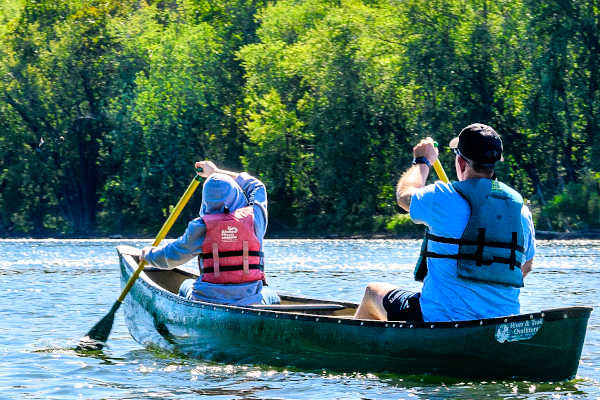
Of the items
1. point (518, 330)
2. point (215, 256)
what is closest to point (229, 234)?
point (215, 256)

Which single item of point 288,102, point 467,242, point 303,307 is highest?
point 288,102

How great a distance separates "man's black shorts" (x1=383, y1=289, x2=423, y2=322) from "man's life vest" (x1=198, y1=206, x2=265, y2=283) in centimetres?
133

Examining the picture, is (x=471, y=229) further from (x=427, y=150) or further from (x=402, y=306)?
(x=402, y=306)

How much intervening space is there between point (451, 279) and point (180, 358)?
9.96 feet

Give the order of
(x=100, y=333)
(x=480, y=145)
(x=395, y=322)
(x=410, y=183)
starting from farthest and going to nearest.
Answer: (x=100, y=333), (x=395, y=322), (x=410, y=183), (x=480, y=145)

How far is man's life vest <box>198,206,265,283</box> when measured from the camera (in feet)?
24.5

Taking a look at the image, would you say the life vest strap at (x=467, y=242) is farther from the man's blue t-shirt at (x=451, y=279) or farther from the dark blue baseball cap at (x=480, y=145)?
the dark blue baseball cap at (x=480, y=145)

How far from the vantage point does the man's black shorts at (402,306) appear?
6.39 metres

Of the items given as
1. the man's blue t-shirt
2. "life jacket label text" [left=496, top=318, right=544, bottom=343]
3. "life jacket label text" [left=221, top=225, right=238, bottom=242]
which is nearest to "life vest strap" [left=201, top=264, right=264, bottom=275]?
"life jacket label text" [left=221, top=225, right=238, bottom=242]

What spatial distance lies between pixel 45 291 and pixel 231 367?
7218 mm

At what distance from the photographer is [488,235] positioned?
5.89m

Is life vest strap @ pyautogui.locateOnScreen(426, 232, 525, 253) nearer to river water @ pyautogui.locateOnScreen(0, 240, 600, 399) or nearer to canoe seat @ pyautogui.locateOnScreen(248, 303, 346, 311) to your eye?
river water @ pyautogui.locateOnScreen(0, 240, 600, 399)

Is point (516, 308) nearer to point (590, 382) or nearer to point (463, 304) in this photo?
point (463, 304)

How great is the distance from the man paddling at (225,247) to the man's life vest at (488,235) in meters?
1.95
